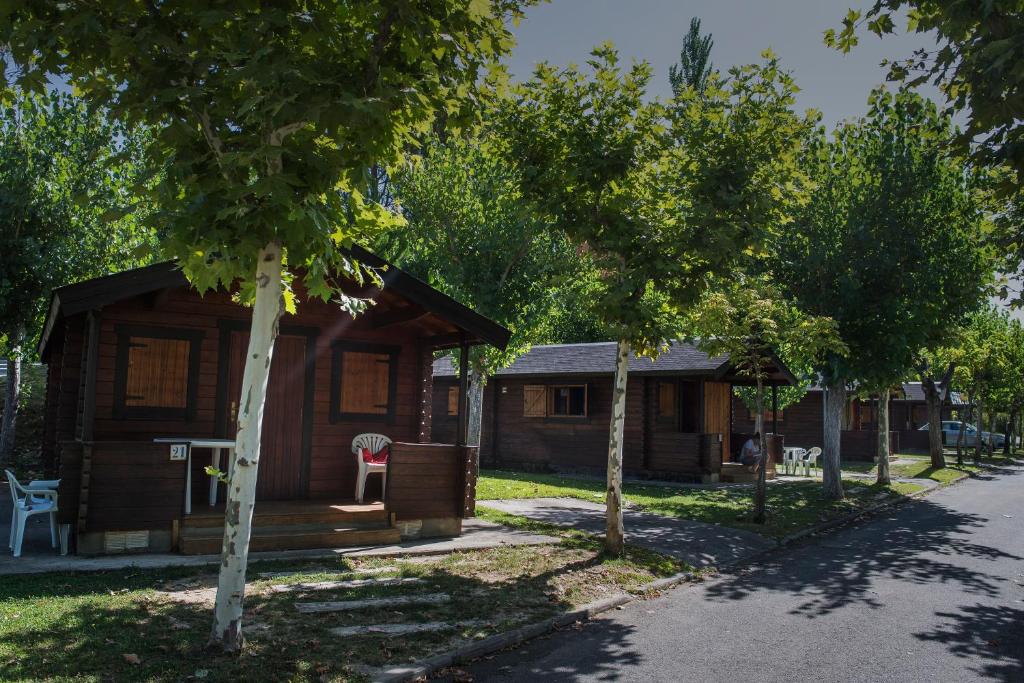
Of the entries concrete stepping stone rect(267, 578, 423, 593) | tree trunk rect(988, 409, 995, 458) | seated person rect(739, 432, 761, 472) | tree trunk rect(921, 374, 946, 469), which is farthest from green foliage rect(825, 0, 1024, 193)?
→ tree trunk rect(988, 409, 995, 458)

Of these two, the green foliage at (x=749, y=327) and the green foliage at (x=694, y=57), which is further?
the green foliage at (x=694, y=57)

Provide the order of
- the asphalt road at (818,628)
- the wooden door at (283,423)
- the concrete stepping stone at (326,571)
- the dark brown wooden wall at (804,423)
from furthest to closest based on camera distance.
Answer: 1. the dark brown wooden wall at (804,423)
2. the wooden door at (283,423)
3. the concrete stepping stone at (326,571)
4. the asphalt road at (818,628)

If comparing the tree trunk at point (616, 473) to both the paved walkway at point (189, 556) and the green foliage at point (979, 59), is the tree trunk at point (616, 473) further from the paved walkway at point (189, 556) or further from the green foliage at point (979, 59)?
the green foliage at point (979, 59)

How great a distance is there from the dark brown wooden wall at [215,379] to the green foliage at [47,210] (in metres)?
6.43

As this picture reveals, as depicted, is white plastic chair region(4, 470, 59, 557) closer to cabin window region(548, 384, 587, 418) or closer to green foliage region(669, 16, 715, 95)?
cabin window region(548, 384, 587, 418)

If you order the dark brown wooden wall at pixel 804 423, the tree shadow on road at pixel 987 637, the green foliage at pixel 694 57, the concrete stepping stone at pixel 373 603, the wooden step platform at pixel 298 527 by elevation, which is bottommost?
the tree shadow on road at pixel 987 637

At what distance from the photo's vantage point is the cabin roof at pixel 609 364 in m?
20.3

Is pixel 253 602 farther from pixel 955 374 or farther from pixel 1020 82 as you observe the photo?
pixel 955 374

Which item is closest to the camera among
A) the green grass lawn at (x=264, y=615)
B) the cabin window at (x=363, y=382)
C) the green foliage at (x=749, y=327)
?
the green grass lawn at (x=264, y=615)

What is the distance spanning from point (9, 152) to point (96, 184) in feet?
5.92

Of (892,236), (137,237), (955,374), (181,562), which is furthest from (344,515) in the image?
(955,374)

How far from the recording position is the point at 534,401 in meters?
24.2

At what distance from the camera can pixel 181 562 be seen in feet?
26.0

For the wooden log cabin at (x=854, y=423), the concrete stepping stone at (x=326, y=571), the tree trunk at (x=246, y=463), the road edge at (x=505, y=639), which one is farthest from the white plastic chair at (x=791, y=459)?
the tree trunk at (x=246, y=463)
